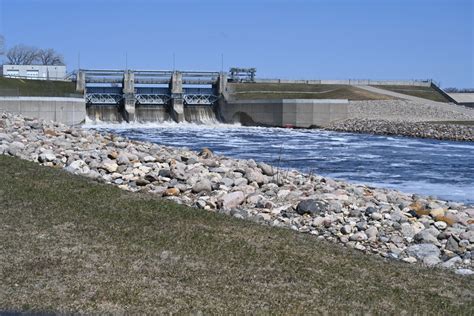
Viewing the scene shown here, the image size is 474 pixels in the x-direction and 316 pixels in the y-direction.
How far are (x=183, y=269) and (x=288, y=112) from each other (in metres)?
47.4

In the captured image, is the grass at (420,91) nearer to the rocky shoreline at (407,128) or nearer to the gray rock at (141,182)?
the rocky shoreline at (407,128)

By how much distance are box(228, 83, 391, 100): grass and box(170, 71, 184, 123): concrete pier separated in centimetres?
554

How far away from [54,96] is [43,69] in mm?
26345

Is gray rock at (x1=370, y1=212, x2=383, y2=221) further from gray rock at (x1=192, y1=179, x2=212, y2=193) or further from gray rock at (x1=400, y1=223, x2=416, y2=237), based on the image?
gray rock at (x1=192, y1=179, x2=212, y2=193)

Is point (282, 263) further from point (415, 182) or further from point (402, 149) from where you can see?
point (402, 149)

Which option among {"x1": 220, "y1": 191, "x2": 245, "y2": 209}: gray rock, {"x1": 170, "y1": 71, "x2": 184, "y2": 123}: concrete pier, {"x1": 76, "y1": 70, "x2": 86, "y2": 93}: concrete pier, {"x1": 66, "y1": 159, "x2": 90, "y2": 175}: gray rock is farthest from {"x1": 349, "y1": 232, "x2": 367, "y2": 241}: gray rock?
{"x1": 76, "y1": 70, "x2": 86, "y2": 93}: concrete pier

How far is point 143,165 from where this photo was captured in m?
13.1

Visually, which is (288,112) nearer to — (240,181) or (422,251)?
(240,181)

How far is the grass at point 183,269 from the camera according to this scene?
5.91 m

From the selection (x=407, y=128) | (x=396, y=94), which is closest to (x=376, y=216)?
(x=407, y=128)

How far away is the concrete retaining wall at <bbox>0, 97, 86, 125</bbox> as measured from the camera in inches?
1726

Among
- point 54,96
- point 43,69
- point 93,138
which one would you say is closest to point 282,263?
point 93,138

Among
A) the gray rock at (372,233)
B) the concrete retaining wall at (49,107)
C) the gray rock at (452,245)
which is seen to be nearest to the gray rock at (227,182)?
the gray rock at (372,233)

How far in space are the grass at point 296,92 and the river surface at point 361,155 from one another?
1114 centimetres
